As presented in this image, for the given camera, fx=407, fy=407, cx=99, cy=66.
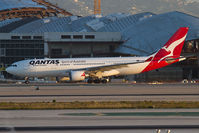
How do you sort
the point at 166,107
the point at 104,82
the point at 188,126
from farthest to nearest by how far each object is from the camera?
the point at 104,82
the point at 166,107
the point at 188,126

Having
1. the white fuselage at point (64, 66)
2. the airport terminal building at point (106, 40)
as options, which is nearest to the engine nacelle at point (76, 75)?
the white fuselage at point (64, 66)

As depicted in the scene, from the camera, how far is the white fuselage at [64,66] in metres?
62.6

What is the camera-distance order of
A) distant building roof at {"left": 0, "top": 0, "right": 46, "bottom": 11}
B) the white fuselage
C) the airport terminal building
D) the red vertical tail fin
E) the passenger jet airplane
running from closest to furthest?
the passenger jet airplane, the white fuselage, the red vertical tail fin, the airport terminal building, distant building roof at {"left": 0, "top": 0, "right": 46, "bottom": 11}

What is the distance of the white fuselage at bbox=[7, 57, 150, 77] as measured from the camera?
62625 millimetres

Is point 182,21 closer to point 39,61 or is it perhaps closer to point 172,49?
point 172,49

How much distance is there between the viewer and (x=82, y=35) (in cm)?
9912

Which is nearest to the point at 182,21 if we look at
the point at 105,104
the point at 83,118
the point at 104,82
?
the point at 104,82

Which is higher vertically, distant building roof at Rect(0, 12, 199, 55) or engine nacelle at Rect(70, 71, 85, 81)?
distant building roof at Rect(0, 12, 199, 55)

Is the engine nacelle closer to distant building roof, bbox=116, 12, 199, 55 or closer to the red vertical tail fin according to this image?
the red vertical tail fin

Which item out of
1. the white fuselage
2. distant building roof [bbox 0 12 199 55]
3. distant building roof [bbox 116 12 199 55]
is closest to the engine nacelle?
the white fuselage

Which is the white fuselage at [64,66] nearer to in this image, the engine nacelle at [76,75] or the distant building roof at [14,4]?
the engine nacelle at [76,75]

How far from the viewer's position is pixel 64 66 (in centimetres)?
6262

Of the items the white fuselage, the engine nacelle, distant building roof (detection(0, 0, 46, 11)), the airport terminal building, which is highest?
distant building roof (detection(0, 0, 46, 11))

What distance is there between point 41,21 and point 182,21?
1875 inches
